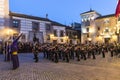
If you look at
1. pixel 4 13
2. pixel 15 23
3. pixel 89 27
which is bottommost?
pixel 15 23

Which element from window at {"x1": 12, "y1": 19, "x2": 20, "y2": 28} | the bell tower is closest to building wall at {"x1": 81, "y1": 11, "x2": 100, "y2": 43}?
window at {"x1": 12, "y1": 19, "x2": 20, "y2": 28}

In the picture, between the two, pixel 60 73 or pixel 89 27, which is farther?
pixel 89 27

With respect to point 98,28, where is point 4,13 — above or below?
above

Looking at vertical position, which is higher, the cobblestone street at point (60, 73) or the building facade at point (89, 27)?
the building facade at point (89, 27)

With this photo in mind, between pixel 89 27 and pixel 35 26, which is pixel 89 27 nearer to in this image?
pixel 89 27

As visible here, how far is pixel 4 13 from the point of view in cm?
3694

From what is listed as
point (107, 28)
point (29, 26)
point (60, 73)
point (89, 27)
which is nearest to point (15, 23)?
point (29, 26)

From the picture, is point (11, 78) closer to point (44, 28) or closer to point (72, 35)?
point (44, 28)

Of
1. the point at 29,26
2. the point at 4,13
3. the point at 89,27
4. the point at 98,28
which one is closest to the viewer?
the point at 4,13

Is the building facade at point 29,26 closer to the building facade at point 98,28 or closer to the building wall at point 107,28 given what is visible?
the building facade at point 98,28

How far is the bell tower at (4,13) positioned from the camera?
3634 cm

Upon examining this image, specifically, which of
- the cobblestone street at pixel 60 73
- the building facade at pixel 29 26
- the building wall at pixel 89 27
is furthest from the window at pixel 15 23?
the cobblestone street at pixel 60 73

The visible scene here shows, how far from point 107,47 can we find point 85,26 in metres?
32.0

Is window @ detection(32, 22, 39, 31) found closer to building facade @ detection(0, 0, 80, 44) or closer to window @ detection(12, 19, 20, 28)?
building facade @ detection(0, 0, 80, 44)
